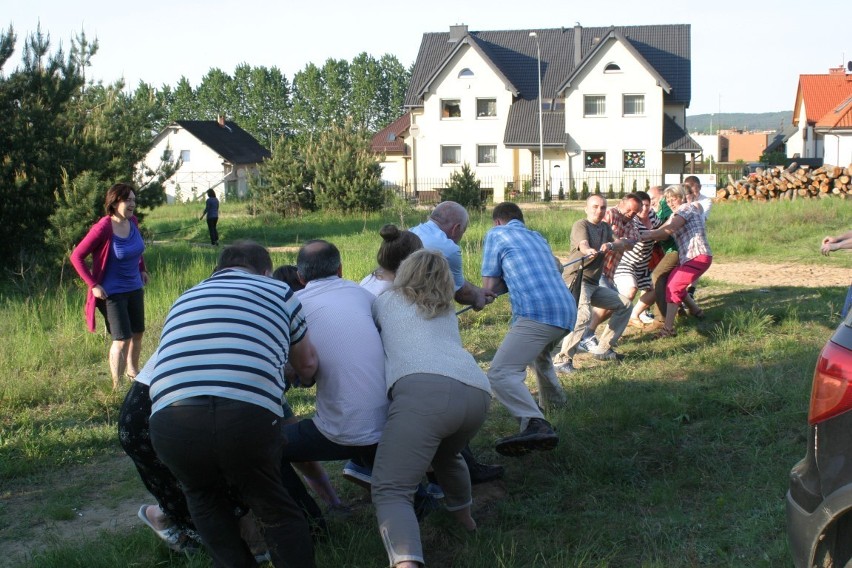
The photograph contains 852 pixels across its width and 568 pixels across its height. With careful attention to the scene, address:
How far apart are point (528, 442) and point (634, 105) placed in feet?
146

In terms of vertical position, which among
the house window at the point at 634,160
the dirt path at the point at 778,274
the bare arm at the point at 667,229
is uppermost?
the house window at the point at 634,160

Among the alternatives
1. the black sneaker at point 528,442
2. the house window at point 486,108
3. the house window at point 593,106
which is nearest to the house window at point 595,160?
the house window at point 593,106

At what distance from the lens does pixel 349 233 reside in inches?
963

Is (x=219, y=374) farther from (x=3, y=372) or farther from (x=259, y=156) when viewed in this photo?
(x=259, y=156)

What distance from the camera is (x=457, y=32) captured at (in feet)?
172

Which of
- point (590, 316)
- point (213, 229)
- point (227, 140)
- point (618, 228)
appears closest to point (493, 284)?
point (590, 316)

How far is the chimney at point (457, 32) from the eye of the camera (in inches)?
2046

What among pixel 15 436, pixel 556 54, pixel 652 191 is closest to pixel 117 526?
pixel 15 436

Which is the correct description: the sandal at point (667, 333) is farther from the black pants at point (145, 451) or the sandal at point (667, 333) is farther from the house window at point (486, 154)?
the house window at point (486, 154)

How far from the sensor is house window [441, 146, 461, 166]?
5017 centimetres

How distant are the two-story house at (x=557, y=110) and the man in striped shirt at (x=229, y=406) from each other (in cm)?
4273

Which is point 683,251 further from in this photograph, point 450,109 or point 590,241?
point 450,109

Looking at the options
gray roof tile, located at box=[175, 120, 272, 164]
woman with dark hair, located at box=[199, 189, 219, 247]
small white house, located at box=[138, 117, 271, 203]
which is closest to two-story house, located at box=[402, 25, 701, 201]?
small white house, located at box=[138, 117, 271, 203]

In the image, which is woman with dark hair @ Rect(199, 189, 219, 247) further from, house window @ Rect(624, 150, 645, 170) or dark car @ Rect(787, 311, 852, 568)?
house window @ Rect(624, 150, 645, 170)
